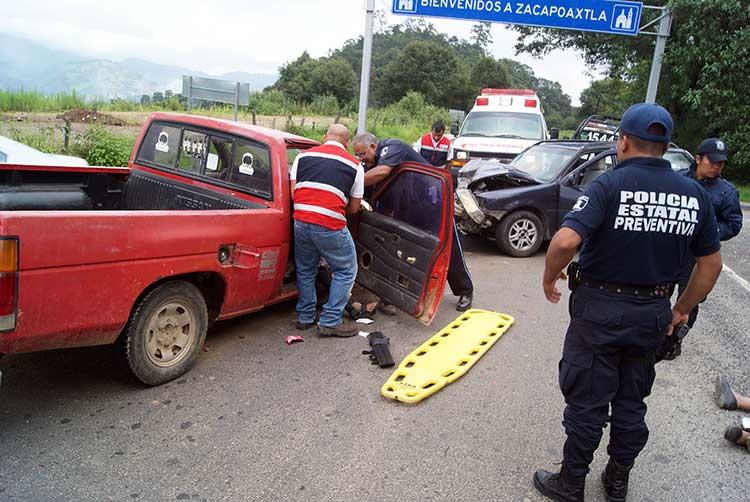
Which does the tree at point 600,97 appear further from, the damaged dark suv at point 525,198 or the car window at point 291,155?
the car window at point 291,155

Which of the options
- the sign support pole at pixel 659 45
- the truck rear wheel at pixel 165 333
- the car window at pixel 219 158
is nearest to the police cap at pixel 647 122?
the truck rear wheel at pixel 165 333

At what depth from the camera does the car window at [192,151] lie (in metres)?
4.77

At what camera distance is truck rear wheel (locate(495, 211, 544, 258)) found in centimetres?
789

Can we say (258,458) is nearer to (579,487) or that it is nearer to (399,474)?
(399,474)

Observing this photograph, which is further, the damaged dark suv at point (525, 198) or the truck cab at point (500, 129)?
the truck cab at point (500, 129)

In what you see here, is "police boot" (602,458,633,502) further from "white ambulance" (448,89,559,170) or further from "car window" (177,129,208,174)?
"white ambulance" (448,89,559,170)

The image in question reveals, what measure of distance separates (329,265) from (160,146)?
1.86m

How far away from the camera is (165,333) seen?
12.3 ft

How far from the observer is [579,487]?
2.76 m

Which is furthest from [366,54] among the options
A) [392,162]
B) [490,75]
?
[490,75]

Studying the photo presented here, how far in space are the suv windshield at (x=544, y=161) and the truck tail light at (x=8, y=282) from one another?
272 inches

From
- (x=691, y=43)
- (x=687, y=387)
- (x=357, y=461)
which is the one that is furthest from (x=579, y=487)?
(x=691, y=43)

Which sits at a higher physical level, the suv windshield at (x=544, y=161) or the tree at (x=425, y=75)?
the tree at (x=425, y=75)

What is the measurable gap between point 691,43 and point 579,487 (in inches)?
711
